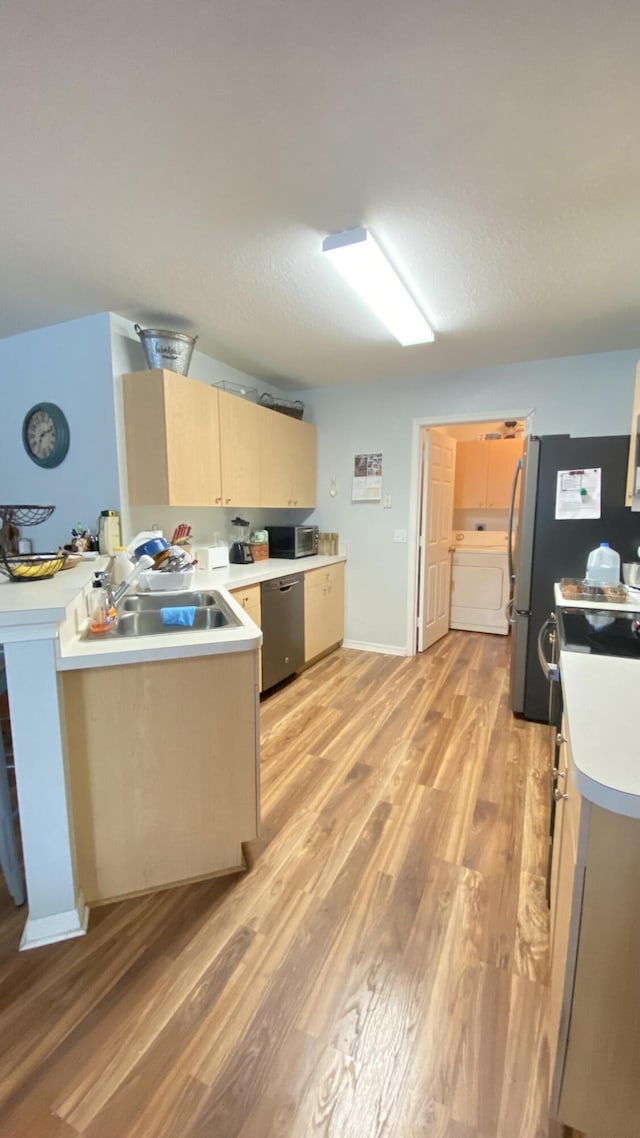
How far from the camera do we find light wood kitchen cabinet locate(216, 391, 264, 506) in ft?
9.62

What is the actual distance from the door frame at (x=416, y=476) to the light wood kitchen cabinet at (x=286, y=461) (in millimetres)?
899

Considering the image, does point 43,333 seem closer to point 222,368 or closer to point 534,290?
point 222,368

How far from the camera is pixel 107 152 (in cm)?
133

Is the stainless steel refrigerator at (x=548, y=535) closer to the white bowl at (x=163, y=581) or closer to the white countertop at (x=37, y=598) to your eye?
the white bowl at (x=163, y=581)

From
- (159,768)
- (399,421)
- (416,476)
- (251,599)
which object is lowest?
(159,768)

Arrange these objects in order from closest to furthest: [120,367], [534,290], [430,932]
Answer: [430,932] < [534,290] < [120,367]

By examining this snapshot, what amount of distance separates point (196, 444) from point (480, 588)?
131 inches

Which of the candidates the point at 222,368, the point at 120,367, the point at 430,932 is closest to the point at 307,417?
the point at 222,368

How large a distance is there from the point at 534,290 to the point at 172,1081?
308 centimetres

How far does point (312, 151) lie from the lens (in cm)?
133

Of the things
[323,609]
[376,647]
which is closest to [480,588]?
[376,647]

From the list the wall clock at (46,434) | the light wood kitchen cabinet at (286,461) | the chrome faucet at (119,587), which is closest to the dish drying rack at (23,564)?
the chrome faucet at (119,587)

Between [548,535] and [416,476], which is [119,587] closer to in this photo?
[548,535]

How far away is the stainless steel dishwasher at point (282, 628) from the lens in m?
2.96
